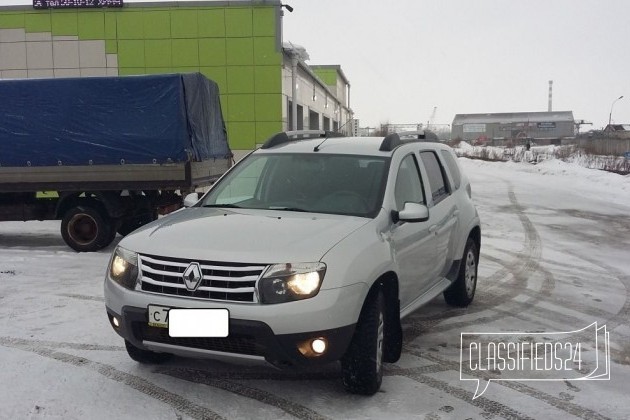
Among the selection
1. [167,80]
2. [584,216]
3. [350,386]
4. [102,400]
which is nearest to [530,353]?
[350,386]

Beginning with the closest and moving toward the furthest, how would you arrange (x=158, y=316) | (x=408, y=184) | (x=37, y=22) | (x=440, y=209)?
(x=158, y=316), (x=408, y=184), (x=440, y=209), (x=37, y=22)

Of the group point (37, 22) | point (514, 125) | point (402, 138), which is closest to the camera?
point (402, 138)

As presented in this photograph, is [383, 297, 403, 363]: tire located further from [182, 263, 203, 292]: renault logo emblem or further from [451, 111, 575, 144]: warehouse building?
[451, 111, 575, 144]: warehouse building

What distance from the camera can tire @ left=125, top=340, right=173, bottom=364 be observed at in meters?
4.40

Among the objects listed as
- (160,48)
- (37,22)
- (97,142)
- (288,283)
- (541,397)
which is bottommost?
(541,397)

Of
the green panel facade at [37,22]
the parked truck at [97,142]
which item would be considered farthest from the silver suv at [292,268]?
the green panel facade at [37,22]

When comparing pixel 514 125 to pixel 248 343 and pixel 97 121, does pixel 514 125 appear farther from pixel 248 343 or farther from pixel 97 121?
pixel 248 343

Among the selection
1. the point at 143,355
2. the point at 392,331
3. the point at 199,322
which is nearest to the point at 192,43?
the point at 143,355

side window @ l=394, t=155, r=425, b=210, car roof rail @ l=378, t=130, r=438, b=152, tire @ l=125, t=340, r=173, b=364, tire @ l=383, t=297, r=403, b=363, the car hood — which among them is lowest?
tire @ l=125, t=340, r=173, b=364

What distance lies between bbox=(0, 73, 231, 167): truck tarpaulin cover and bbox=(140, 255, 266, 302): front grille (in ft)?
19.0

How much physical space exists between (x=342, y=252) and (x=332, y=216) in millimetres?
652

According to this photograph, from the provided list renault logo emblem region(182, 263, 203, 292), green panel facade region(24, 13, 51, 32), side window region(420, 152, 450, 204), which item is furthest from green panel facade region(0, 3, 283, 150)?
renault logo emblem region(182, 263, 203, 292)

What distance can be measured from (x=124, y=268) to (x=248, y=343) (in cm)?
102

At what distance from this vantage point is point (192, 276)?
140 inches
